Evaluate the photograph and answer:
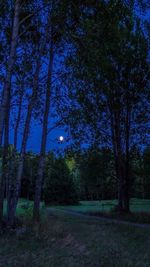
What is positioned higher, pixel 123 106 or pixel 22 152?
pixel 123 106

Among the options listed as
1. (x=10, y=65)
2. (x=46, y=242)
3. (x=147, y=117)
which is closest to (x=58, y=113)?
(x=10, y=65)

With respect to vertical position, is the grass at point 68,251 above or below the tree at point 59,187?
below

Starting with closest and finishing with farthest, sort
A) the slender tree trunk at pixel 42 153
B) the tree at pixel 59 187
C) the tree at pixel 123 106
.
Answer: the slender tree trunk at pixel 42 153, the tree at pixel 123 106, the tree at pixel 59 187

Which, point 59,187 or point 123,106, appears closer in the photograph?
point 123,106

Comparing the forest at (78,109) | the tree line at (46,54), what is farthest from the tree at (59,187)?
the tree line at (46,54)

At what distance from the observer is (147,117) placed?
2736cm

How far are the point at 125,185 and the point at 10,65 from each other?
17534 mm

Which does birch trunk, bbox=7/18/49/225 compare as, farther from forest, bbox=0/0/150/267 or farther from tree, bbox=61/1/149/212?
tree, bbox=61/1/149/212

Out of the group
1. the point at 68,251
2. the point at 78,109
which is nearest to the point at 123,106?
the point at 78,109

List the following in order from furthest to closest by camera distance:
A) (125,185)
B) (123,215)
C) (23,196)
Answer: (23,196)
(125,185)
(123,215)

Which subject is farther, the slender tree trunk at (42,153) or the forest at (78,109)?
the slender tree trunk at (42,153)

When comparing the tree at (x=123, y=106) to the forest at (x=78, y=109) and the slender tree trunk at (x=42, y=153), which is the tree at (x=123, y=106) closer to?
the forest at (x=78, y=109)

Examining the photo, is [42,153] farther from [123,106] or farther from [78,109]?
[123,106]

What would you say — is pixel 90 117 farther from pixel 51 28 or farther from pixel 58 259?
pixel 58 259
